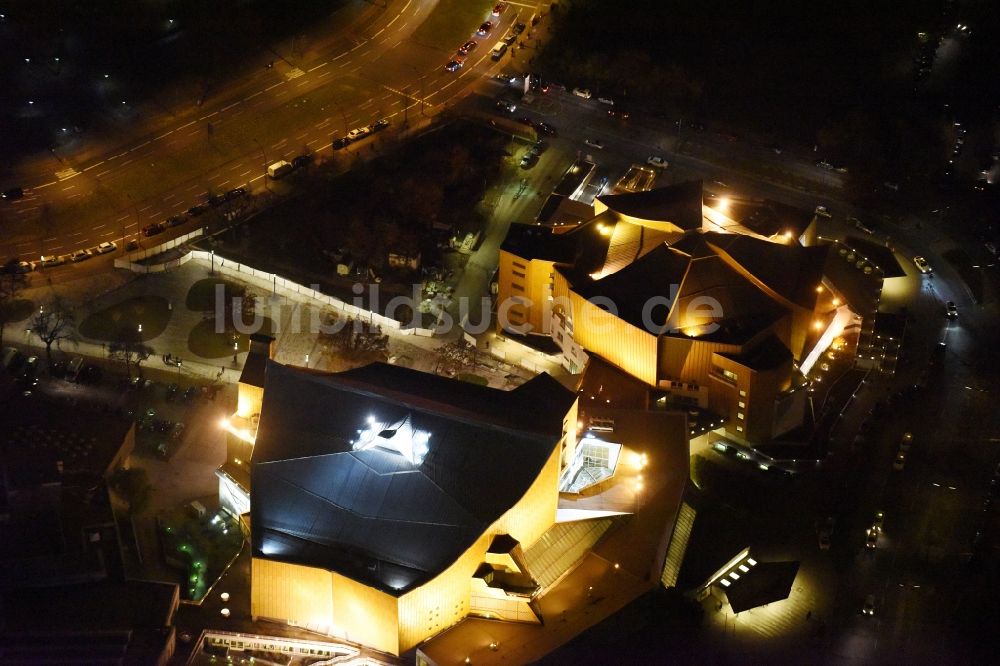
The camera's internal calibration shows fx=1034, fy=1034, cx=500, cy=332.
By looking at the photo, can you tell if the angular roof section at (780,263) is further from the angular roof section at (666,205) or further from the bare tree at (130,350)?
the bare tree at (130,350)

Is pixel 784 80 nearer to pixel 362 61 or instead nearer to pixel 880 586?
pixel 362 61

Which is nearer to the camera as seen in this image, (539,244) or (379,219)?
(539,244)

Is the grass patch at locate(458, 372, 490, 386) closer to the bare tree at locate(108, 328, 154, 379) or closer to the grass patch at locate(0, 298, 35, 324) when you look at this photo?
the bare tree at locate(108, 328, 154, 379)

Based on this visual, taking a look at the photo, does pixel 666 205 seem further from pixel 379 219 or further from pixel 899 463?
pixel 899 463

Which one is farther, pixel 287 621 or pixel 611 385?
pixel 611 385

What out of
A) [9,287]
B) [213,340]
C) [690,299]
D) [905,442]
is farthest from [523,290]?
[9,287]

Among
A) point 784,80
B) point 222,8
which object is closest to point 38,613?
point 222,8

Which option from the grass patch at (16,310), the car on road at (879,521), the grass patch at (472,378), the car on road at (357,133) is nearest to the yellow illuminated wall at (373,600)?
the grass patch at (472,378)
